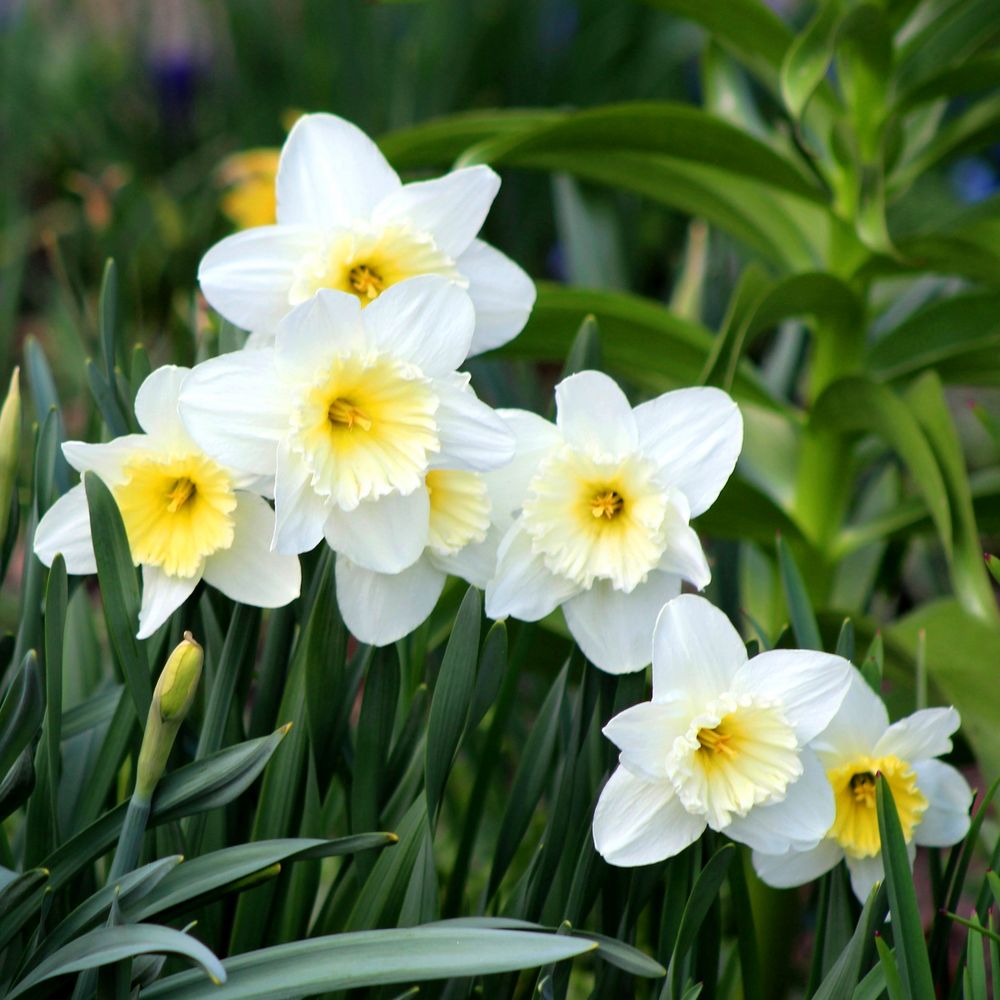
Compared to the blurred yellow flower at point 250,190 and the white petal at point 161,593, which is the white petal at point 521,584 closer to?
the white petal at point 161,593

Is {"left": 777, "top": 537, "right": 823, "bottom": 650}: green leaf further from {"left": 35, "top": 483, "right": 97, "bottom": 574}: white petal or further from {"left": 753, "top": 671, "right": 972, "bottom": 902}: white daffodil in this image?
{"left": 35, "top": 483, "right": 97, "bottom": 574}: white petal

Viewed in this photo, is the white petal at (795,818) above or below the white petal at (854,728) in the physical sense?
below

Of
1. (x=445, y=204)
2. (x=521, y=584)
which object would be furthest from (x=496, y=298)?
(x=521, y=584)

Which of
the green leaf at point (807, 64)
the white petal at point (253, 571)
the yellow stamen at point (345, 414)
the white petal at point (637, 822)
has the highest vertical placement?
the green leaf at point (807, 64)

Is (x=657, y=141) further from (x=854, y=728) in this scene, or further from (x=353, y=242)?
(x=854, y=728)

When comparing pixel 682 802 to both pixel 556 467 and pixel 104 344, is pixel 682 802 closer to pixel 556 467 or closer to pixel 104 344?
pixel 556 467

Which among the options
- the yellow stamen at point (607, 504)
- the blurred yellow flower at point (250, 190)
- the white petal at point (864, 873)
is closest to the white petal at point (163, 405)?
the yellow stamen at point (607, 504)
